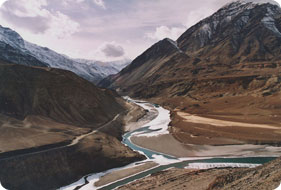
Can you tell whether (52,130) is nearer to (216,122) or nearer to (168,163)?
(168,163)

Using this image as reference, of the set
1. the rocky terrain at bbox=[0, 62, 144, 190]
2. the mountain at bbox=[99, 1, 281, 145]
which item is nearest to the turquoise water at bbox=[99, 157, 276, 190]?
the rocky terrain at bbox=[0, 62, 144, 190]

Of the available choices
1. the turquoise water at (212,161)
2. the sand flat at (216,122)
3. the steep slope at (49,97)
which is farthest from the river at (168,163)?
the steep slope at (49,97)

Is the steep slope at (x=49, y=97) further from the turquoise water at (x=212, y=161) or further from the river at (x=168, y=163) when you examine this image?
the turquoise water at (x=212, y=161)

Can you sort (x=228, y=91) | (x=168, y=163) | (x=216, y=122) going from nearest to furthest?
1. (x=168, y=163)
2. (x=216, y=122)
3. (x=228, y=91)

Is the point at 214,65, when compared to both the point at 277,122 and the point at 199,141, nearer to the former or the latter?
the point at 277,122

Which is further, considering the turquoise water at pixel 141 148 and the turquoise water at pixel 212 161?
the turquoise water at pixel 141 148

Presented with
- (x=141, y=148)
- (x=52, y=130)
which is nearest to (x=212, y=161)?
(x=141, y=148)

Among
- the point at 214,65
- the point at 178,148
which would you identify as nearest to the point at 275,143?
the point at 178,148

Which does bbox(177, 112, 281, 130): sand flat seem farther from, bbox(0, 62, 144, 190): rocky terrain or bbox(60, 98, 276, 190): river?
bbox(0, 62, 144, 190): rocky terrain

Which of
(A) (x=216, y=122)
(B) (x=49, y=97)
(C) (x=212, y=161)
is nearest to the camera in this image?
(C) (x=212, y=161)
